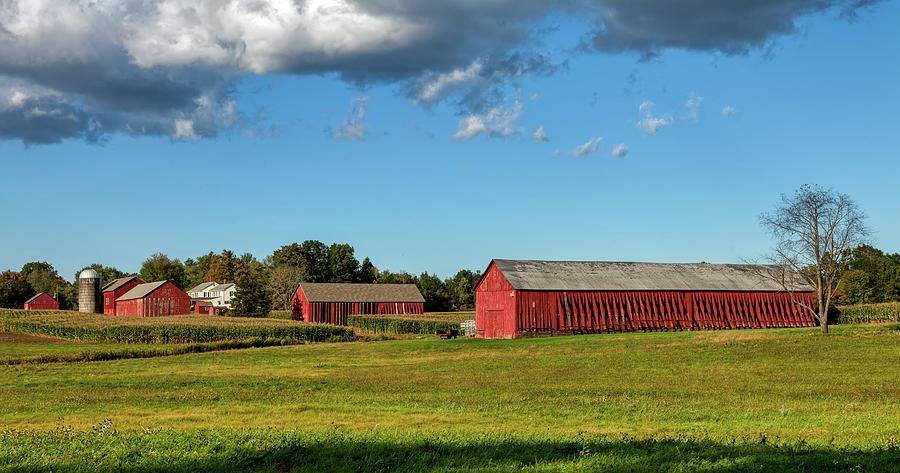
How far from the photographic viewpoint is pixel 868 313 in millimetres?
66500

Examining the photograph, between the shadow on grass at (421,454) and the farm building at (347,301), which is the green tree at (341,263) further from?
the shadow on grass at (421,454)

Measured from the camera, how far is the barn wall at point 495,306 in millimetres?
60906

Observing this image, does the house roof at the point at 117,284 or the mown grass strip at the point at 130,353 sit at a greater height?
the house roof at the point at 117,284

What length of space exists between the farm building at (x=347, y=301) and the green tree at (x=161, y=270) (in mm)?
95276

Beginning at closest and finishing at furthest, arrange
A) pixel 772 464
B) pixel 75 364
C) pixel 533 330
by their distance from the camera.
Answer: pixel 772 464
pixel 75 364
pixel 533 330

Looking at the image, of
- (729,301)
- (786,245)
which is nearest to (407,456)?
(786,245)

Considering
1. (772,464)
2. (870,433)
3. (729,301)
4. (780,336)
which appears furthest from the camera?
(729,301)

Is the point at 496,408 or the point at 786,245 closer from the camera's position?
the point at 496,408

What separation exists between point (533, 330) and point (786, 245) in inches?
789

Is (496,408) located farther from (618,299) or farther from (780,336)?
(618,299)

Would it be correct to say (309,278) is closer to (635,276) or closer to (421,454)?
(635,276)

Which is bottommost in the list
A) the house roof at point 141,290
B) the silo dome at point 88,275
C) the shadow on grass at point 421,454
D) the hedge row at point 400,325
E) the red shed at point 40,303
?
the hedge row at point 400,325

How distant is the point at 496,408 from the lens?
795 inches

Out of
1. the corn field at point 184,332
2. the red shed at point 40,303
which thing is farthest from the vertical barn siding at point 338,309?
the red shed at point 40,303
